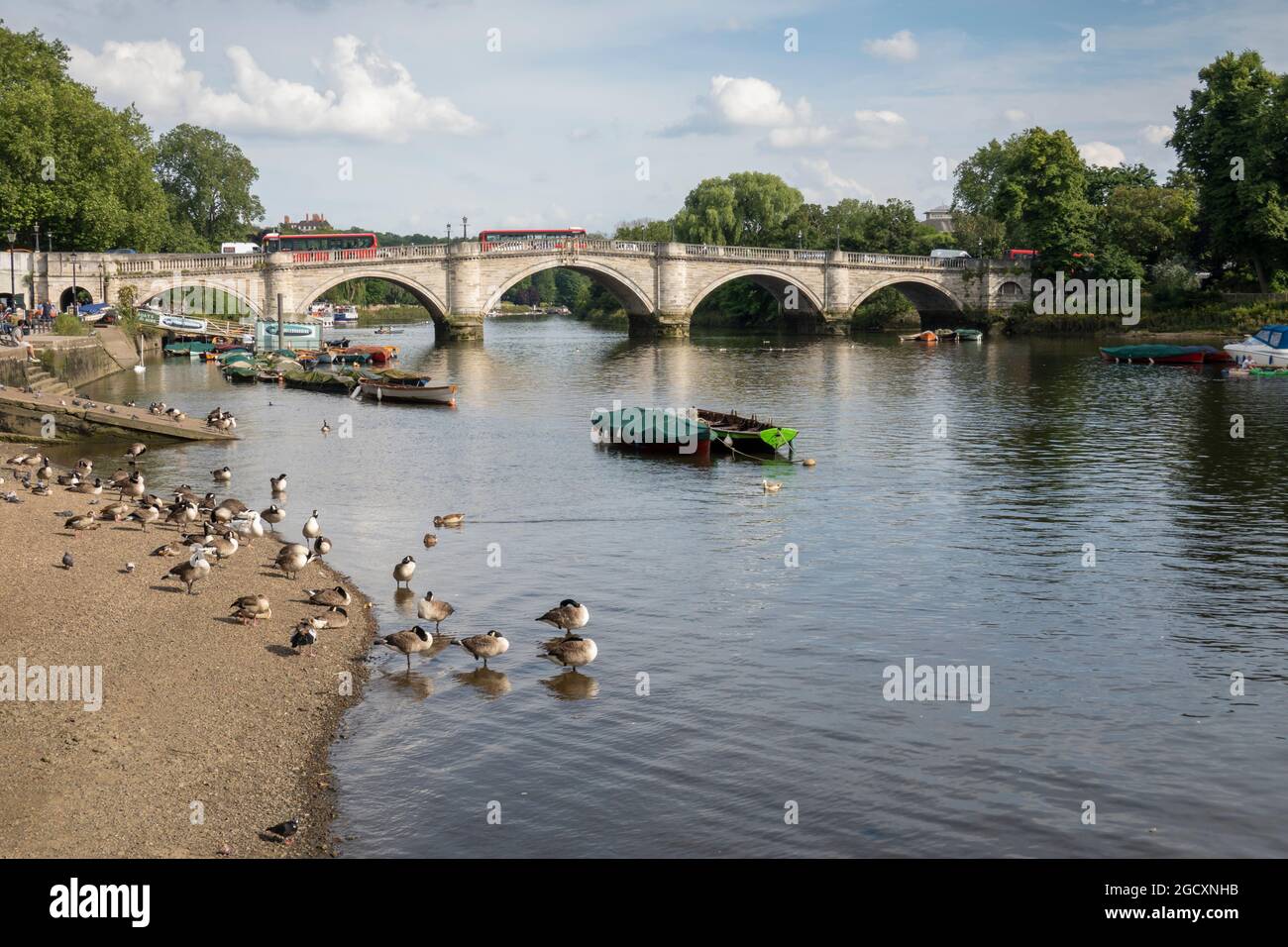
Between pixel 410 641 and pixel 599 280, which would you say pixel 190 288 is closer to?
pixel 599 280

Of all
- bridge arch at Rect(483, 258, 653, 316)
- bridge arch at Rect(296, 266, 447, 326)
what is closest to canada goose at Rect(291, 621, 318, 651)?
bridge arch at Rect(296, 266, 447, 326)

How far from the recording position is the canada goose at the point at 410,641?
1716cm

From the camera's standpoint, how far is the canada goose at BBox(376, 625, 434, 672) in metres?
17.2

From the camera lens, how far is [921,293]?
108 metres

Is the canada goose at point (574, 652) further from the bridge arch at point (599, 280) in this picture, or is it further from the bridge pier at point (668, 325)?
the bridge pier at point (668, 325)

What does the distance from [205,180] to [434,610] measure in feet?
352

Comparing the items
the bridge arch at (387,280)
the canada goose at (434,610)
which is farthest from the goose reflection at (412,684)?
the bridge arch at (387,280)

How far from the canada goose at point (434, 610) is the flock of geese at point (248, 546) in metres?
0.01

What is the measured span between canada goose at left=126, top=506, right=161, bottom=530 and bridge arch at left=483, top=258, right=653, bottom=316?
65.8 m

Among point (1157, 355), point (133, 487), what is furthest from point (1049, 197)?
point (133, 487)

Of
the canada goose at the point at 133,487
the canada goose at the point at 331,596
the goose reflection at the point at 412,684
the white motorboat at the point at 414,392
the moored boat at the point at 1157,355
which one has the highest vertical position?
the moored boat at the point at 1157,355

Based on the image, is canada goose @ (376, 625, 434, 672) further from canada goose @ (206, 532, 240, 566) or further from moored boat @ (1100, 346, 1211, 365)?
moored boat @ (1100, 346, 1211, 365)

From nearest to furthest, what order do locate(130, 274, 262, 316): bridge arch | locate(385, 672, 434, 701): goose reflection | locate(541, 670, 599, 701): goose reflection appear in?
locate(385, 672, 434, 701): goose reflection < locate(541, 670, 599, 701): goose reflection < locate(130, 274, 262, 316): bridge arch
